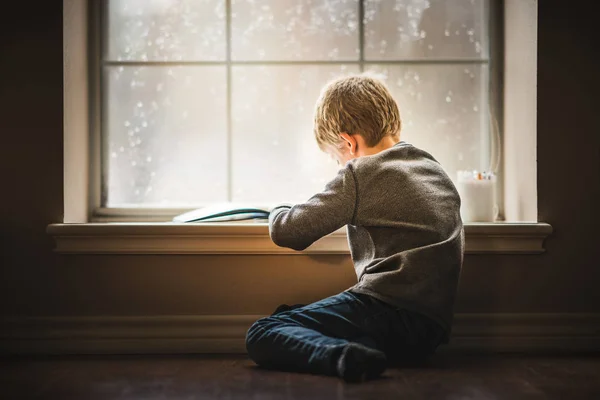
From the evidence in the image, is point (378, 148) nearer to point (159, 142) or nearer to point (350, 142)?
point (350, 142)

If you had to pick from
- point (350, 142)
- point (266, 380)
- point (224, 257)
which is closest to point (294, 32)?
point (350, 142)

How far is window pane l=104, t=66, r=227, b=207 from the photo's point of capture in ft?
6.35

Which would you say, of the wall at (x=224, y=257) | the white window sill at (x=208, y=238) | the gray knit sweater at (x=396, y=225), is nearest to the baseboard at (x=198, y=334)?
the wall at (x=224, y=257)

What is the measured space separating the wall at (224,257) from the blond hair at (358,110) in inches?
14.2

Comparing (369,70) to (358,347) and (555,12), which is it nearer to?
(555,12)

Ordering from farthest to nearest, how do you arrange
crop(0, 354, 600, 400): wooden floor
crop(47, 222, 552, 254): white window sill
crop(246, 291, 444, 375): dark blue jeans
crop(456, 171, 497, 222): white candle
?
1. crop(456, 171, 497, 222): white candle
2. crop(47, 222, 552, 254): white window sill
3. crop(246, 291, 444, 375): dark blue jeans
4. crop(0, 354, 600, 400): wooden floor

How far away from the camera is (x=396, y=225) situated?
149cm

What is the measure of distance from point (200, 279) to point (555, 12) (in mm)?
1214

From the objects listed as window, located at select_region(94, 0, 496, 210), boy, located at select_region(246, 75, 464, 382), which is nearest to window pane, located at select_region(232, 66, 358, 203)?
window, located at select_region(94, 0, 496, 210)

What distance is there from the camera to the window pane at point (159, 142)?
194 cm

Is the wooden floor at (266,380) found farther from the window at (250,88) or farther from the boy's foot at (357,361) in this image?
the window at (250,88)

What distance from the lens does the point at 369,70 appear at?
6.33ft

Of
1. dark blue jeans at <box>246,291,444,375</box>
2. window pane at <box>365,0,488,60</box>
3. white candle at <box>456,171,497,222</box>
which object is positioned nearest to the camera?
dark blue jeans at <box>246,291,444,375</box>

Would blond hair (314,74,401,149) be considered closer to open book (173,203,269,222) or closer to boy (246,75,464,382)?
boy (246,75,464,382)
